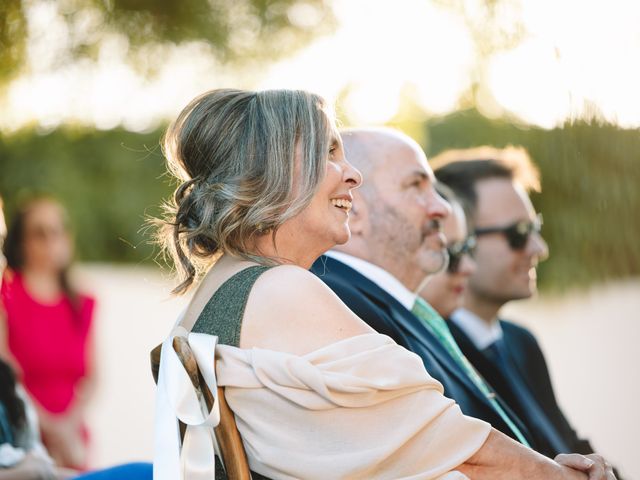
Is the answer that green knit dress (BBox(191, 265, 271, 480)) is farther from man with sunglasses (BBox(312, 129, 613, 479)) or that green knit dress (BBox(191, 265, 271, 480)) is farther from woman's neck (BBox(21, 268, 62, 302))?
woman's neck (BBox(21, 268, 62, 302))

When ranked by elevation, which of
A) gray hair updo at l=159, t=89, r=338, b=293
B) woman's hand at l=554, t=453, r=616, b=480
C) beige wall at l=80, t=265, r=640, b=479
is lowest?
beige wall at l=80, t=265, r=640, b=479

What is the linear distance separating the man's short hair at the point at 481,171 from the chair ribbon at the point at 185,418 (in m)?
2.52

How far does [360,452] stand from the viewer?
1863 millimetres

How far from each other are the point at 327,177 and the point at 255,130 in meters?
0.19

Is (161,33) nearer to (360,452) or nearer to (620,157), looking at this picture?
(620,157)

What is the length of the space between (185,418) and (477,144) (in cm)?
504

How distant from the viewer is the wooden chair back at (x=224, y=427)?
193 cm

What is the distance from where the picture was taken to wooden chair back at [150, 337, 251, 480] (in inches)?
75.9

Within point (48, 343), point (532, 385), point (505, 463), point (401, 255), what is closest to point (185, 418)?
point (505, 463)

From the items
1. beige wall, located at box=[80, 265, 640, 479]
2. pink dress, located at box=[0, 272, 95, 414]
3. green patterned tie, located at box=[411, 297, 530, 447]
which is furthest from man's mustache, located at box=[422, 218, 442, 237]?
pink dress, located at box=[0, 272, 95, 414]

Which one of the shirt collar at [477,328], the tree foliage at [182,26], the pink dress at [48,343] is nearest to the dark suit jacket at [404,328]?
the shirt collar at [477,328]

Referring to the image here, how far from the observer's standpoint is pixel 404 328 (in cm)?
269

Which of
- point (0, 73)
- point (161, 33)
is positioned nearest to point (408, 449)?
point (0, 73)

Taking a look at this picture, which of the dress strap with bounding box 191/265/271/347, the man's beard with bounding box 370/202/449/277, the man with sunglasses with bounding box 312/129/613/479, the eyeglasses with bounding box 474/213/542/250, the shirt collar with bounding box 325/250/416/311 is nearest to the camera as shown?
the dress strap with bounding box 191/265/271/347
